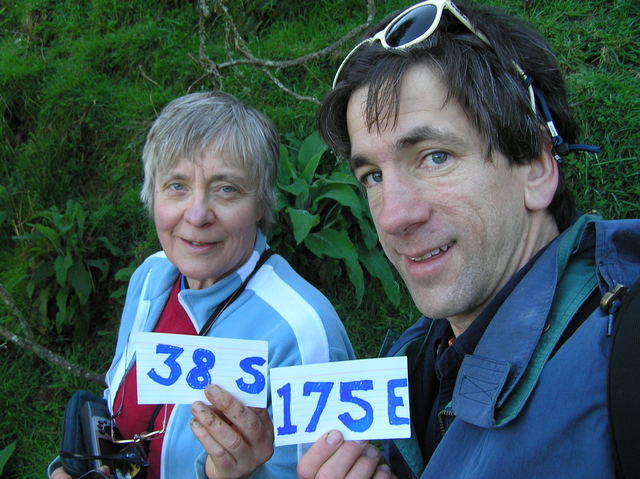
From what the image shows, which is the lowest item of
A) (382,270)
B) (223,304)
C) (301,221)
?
(382,270)

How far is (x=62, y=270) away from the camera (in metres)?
4.36

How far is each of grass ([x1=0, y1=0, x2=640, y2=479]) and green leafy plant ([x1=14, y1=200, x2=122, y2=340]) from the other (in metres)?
0.17

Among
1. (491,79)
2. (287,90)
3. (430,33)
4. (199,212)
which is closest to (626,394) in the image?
(491,79)

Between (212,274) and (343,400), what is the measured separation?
1.11m

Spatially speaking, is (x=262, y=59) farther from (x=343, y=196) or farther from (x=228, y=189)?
(x=228, y=189)

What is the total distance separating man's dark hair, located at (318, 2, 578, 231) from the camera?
1.61 meters

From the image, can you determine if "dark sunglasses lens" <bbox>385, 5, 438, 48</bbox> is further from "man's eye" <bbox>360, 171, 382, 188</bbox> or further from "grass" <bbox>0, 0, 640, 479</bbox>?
"grass" <bbox>0, 0, 640, 479</bbox>

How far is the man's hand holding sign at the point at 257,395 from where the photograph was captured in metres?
1.66

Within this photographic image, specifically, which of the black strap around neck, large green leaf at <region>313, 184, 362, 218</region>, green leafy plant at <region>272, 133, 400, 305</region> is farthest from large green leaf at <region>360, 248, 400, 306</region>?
the black strap around neck

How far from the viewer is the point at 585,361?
4.04 ft

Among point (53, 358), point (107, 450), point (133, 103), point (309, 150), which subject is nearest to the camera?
point (107, 450)

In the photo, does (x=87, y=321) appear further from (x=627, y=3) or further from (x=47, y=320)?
(x=627, y=3)

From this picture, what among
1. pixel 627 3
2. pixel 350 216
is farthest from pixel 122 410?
pixel 627 3

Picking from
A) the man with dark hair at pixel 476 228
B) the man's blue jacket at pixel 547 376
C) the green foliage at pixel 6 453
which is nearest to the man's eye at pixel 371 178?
the man with dark hair at pixel 476 228
